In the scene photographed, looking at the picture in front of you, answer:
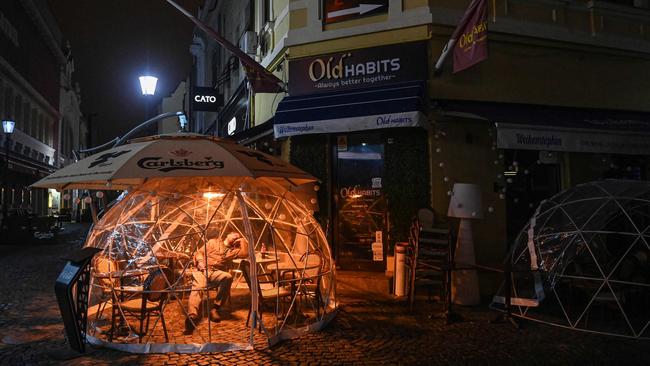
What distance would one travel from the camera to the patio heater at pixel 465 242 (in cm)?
830

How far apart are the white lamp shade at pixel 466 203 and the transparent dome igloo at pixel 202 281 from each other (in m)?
2.39

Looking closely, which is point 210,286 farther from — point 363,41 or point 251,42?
point 251,42

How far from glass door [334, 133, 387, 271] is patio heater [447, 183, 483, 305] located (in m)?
1.63

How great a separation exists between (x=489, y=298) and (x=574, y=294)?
1421 millimetres

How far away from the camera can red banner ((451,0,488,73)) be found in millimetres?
7980

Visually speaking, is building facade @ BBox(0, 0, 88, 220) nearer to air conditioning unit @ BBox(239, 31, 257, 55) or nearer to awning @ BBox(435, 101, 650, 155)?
air conditioning unit @ BBox(239, 31, 257, 55)

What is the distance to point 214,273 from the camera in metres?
7.07

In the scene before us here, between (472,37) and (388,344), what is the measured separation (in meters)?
5.32

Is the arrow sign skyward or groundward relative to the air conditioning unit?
groundward

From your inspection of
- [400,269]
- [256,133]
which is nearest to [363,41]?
[256,133]

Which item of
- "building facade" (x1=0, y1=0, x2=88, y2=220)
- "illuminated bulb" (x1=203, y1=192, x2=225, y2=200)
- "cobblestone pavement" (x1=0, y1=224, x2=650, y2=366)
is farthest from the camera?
"building facade" (x1=0, y1=0, x2=88, y2=220)

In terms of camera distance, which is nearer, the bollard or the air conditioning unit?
the bollard

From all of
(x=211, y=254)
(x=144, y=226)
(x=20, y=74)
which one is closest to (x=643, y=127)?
(x=211, y=254)

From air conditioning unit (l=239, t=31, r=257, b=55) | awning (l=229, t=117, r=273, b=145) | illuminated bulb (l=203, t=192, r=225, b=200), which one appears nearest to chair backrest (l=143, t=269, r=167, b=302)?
illuminated bulb (l=203, t=192, r=225, b=200)
